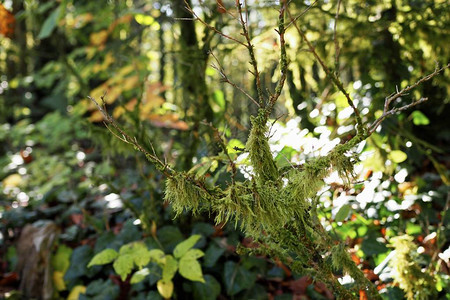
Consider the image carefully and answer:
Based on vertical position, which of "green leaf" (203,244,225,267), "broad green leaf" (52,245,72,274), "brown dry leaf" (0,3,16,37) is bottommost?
"broad green leaf" (52,245,72,274)

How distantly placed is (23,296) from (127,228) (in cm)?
86

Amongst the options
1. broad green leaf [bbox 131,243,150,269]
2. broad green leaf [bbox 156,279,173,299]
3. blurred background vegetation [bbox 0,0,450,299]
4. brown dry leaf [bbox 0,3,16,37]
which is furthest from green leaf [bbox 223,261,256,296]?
brown dry leaf [bbox 0,3,16,37]

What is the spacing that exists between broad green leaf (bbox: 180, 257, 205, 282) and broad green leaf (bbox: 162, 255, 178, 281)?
0.06 m

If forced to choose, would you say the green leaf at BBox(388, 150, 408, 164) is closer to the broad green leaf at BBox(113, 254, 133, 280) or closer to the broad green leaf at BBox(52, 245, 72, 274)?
the broad green leaf at BBox(113, 254, 133, 280)

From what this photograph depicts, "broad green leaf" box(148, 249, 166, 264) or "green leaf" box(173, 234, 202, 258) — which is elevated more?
"green leaf" box(173, 234, 202, 258)

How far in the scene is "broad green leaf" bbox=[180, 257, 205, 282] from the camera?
1950 mm

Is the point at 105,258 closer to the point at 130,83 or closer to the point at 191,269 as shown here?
the point at 191,269

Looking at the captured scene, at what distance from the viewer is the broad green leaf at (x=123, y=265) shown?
1976mm

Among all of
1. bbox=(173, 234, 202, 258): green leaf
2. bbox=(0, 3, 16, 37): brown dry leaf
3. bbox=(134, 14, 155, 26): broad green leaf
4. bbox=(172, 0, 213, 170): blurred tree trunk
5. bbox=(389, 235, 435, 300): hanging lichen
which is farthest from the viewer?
bbox=(134, 14, 155, 26): broad green leaf

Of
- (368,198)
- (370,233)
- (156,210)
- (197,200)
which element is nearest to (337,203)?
(368,198)

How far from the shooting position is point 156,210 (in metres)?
2.63

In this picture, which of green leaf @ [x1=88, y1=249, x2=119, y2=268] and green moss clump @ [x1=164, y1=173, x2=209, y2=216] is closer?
green moss clump @ [x1=164, y1=173, x2=209, y2=216]

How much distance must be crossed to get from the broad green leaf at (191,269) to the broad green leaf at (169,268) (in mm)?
65

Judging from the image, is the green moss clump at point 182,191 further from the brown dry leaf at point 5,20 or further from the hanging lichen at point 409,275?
the brown dry leaf at point 5,20
